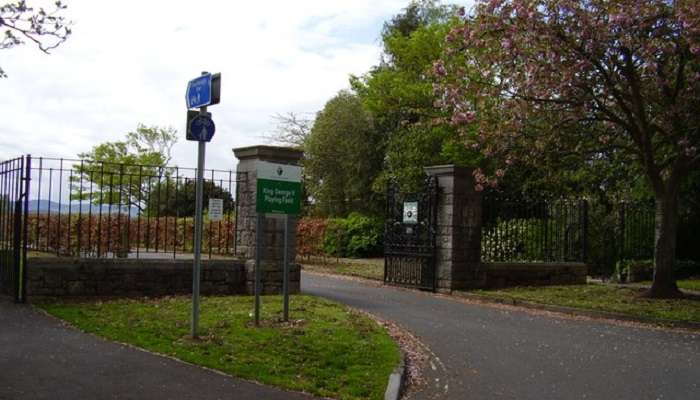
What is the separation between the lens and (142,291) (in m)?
12.1

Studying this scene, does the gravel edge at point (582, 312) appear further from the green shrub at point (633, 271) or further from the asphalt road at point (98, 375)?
the asphalt road at point (98, 375)

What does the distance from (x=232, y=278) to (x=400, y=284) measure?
4980 millimetres

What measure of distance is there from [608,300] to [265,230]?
685 centimetres

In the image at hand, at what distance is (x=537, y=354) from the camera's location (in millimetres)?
8891

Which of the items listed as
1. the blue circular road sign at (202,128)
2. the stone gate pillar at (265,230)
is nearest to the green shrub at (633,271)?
the stone gate pillar at (265,230)

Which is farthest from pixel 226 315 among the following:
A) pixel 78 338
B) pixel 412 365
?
pixel 412 365

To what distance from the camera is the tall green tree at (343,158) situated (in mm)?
33312

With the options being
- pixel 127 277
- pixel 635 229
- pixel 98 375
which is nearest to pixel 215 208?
pixel 127 277

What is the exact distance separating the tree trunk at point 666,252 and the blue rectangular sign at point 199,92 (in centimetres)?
1029

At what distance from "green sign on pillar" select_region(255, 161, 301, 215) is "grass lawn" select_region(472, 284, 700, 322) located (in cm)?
628

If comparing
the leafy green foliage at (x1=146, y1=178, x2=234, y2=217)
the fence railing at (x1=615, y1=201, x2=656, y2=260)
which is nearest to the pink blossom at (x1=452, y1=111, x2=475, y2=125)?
the leafy green foliage at (x1=146, y1=178, x2=234, y2=217)

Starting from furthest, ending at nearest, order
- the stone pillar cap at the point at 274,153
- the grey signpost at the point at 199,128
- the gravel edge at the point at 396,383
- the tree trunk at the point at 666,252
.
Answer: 1. the tree trunk at the point at 666,252
2. the stone pillar cap at the point at 274,153
3. the grey signpost at the point at 199,128
4. the gravel edge at the point at 396,383

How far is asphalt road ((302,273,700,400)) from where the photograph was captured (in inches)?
280

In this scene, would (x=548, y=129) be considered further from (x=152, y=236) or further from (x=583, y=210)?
(x=152, y=236)
